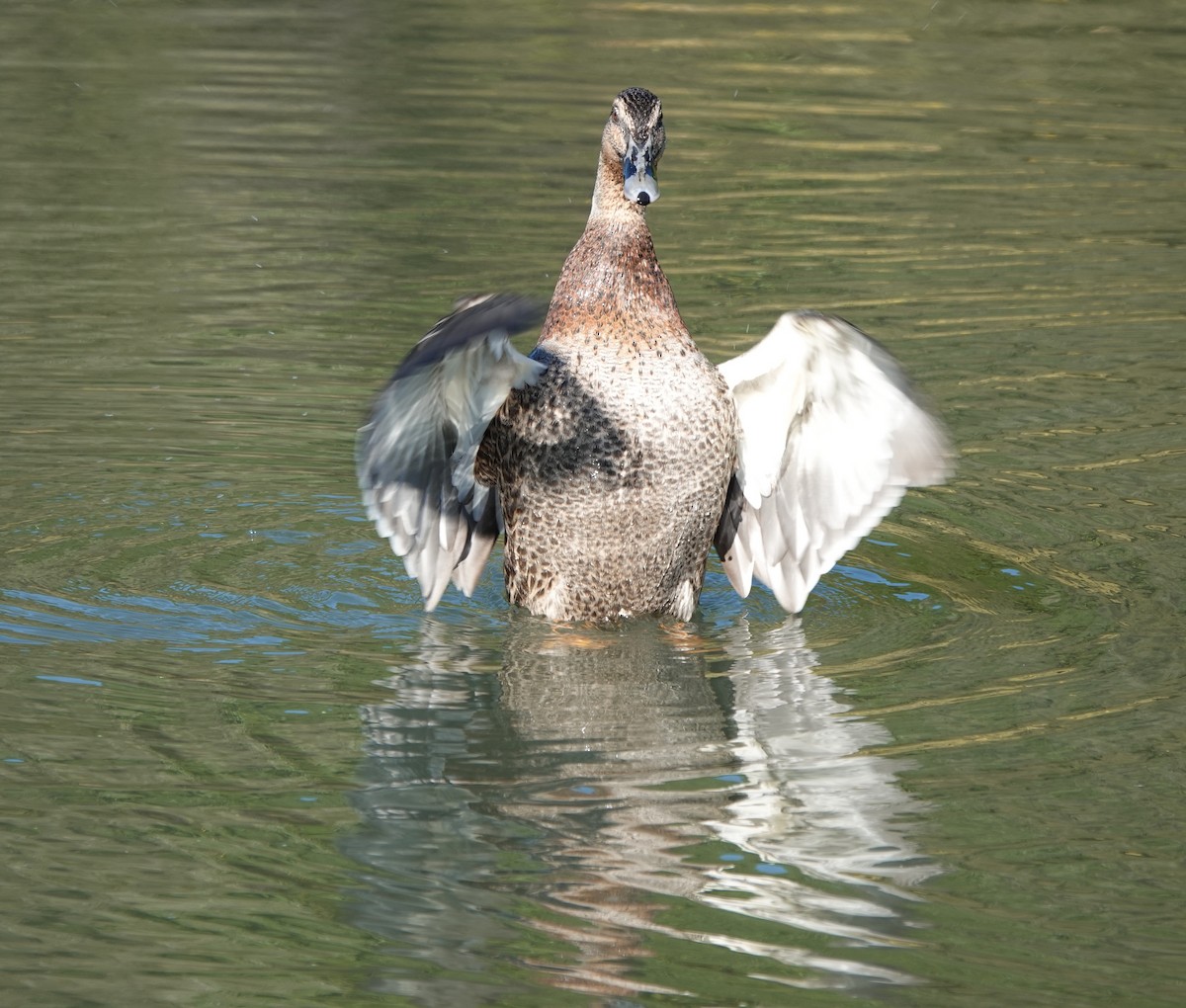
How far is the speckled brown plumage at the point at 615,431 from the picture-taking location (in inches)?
278

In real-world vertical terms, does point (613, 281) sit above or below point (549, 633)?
above

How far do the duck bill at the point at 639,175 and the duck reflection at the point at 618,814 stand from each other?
1572mm

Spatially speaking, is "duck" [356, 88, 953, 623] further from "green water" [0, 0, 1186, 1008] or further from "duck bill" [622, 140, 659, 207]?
"green water" [0, 0, 1186, 1008]

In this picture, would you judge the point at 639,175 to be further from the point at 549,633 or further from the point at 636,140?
the point at 549,633

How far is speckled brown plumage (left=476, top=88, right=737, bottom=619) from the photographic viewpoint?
23.2ft

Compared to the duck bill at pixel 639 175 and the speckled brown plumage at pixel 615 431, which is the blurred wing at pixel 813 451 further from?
the duck bill at pixel 639 175

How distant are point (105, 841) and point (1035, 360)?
21.9ft

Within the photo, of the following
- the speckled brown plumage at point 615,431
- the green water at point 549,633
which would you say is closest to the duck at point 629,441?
the speckled brown plumage at point 615,431

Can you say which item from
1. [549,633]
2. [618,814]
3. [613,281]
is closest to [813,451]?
[613,281]

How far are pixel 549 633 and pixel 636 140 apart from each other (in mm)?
1756

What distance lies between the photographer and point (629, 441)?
7066mm

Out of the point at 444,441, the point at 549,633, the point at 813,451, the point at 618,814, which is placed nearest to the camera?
the point at 618,814

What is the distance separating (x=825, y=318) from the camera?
6816 millimetres

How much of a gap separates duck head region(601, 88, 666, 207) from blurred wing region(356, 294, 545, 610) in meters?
0.70
